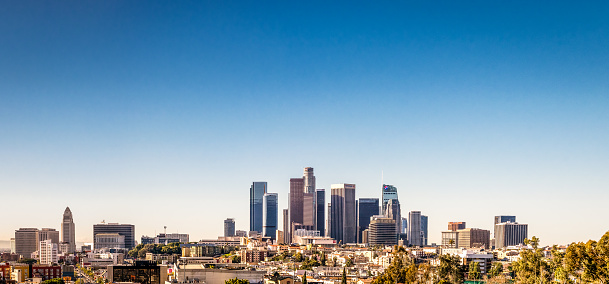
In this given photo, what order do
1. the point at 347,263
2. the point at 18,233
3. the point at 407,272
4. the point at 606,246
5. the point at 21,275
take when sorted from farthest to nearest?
the point at 18,233 → the point at 347,263 → the point at 21,275 → the point at 407,272 → the point at 606,246

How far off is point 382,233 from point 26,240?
78666 millimetres

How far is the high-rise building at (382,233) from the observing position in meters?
174

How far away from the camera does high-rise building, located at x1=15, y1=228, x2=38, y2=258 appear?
514ft

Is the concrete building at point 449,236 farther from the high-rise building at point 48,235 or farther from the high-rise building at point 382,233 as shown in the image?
the high-rise building at point 48,235

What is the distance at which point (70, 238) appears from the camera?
7092 inches

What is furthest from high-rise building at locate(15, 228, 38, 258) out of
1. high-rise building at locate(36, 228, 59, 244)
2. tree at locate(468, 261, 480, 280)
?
tree at locate(468, 261, 480, 280)

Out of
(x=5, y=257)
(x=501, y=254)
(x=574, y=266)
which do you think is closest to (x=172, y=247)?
(x=5, y=257)

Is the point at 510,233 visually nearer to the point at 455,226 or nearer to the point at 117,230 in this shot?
the point at 455,226

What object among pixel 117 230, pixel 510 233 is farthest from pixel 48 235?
pixel 510 233

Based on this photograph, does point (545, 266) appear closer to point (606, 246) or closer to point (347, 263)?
point (606, 246)

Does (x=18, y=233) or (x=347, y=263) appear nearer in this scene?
(x=347, y=263)

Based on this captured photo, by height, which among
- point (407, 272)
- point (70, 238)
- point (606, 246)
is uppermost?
point (606, 246)

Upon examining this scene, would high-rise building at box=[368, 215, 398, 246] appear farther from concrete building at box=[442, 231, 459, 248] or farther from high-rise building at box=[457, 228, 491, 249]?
high-rise building at box=[457, 228, 491, 249]

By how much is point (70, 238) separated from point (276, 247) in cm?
6255
